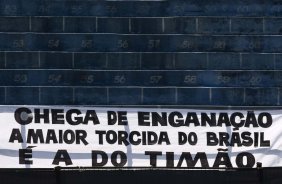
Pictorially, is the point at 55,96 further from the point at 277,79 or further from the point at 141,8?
the point at 277,79

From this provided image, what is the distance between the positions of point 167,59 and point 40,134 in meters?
5.09

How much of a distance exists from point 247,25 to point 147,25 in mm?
2071

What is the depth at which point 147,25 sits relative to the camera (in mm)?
15555

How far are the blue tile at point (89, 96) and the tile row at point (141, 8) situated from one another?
1619 mm

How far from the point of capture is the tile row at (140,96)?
15.1 m

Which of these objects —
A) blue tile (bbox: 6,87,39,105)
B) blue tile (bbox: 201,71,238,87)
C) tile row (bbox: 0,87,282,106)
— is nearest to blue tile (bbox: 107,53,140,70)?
tile row (bbox: 0,87,282,106)

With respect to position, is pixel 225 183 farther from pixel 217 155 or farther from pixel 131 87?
pixel 131 87

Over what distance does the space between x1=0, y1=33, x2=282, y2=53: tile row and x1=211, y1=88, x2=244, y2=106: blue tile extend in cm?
86

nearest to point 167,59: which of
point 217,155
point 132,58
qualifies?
point 132,58

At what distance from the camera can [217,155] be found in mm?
10852

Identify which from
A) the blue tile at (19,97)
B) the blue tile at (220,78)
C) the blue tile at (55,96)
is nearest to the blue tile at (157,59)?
the blue tile at (220,78)

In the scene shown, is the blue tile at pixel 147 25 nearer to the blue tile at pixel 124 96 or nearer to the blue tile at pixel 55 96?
the blue tile at pixel 124 96

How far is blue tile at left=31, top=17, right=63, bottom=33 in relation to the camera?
15422 millimetres

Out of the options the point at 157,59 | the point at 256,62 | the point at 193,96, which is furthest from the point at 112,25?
the point at 256,62
